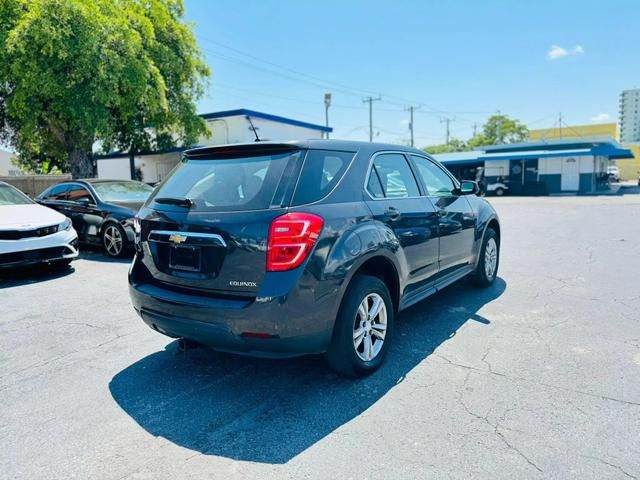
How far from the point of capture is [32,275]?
7523 millimetres

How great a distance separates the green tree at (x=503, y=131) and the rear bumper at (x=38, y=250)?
79383mm

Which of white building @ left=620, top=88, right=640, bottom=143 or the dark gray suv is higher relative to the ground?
white building @ left=620, top=88, right=640, bottom=143

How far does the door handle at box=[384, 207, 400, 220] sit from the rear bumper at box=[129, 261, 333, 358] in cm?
112

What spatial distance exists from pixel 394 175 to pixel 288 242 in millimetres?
1679

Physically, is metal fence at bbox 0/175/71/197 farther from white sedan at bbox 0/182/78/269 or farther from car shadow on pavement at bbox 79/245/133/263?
white sedan at bbox 0/182/78/269

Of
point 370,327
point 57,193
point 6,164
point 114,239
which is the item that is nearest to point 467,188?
point 370,327

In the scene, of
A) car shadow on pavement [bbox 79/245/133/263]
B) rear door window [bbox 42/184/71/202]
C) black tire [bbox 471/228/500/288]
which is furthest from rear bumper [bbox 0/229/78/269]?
black tire [bbox 471/228/500/288]

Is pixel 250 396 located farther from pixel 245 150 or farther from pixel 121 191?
pixel 121 191

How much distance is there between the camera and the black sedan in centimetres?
863

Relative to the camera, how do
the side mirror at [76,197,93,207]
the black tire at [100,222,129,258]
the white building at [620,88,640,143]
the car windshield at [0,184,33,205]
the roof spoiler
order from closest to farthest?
the roof spoiler, the car windshield at [0,184,33,205], the black tire at [100,222,129,258], the side mirror at [76,197,93,207], the white building at [620,88,640,143]

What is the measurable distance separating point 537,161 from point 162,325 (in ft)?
118

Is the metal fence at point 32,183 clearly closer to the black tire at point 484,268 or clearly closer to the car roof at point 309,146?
the car roof at point 309,146

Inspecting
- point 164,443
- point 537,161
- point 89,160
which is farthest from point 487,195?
point 164,443

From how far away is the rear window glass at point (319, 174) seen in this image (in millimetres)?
3123
